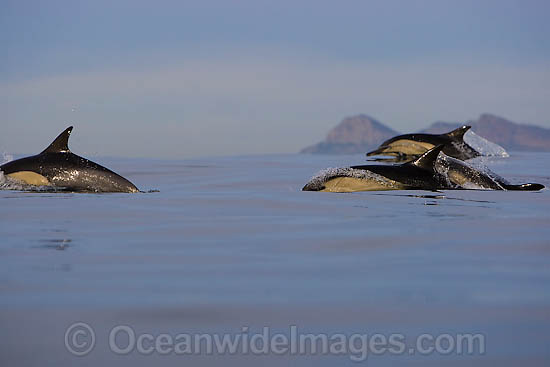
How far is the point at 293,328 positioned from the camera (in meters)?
4.01

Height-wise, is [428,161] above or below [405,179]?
above

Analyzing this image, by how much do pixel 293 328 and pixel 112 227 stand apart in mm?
4527

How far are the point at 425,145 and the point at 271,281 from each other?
2240 centimetres

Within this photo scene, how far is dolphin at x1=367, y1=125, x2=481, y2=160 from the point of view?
2602 cm

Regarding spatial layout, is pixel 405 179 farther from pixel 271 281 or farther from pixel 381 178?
pixel 271 281

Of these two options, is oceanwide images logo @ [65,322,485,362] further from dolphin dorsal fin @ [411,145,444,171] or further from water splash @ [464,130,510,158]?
water splash @ [464,130,510,158]

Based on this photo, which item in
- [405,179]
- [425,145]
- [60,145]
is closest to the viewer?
[405,179]

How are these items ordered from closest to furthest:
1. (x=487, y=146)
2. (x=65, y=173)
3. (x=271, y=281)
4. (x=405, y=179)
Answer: (x=271, y=281), (x=65, y=173), (x=405, y=179), (x=487, y=146)

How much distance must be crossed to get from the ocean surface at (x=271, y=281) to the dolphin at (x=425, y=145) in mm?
16168

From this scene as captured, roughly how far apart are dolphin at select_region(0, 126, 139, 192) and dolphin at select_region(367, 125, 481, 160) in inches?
591

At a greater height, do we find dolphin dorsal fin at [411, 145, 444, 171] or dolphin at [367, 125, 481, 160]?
dolphin at [367, 125, 481, 160]

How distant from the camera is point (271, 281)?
520 cm

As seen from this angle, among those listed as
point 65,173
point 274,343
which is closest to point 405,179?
point 65,173

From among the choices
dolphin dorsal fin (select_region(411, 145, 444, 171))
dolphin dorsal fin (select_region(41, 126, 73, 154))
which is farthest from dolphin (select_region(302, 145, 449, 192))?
dolphin dorsal fin (select_region(41, 126, 73, 154))
